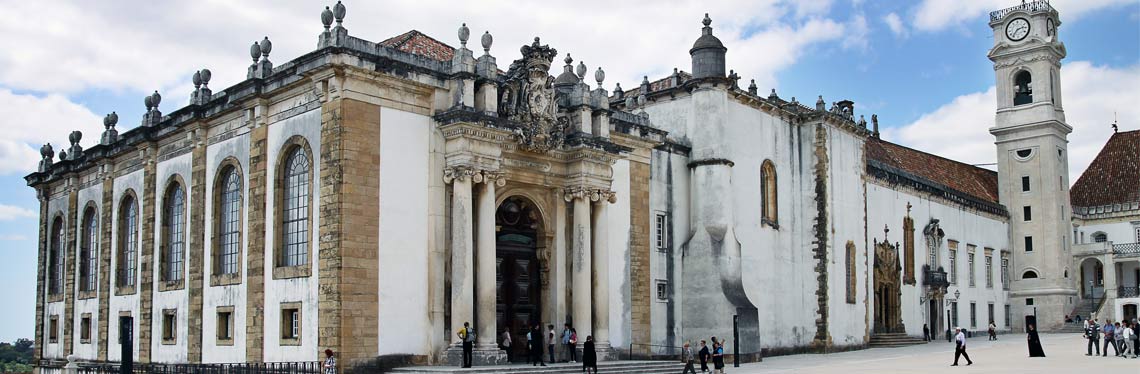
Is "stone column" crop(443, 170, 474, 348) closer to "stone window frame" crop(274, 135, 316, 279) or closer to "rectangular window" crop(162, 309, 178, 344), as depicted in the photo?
"stone window frame" crop(274, 135, 316, 279)

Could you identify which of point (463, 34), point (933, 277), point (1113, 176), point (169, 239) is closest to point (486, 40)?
point (463, 34)

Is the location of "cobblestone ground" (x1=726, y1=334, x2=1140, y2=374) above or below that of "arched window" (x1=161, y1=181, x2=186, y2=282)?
below

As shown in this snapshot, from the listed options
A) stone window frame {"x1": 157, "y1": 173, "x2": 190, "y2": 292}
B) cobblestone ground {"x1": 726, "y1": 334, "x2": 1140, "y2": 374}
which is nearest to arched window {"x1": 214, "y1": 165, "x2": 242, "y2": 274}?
stone window frame {"x1": 157, "y1": 173, "x2": 190, "y2": 292}

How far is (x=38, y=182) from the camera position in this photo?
40.2 meters

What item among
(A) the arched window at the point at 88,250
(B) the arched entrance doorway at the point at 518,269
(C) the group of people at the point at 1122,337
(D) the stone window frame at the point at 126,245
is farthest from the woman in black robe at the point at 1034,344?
(A) the arched window at the point at 88,250

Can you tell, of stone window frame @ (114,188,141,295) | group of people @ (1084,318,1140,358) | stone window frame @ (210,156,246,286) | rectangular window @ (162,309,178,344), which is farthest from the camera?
stone window frame @ (114,188,141,295)

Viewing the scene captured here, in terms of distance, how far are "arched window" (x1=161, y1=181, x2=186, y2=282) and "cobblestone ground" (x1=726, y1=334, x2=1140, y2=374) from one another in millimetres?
15122

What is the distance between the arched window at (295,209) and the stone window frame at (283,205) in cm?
2

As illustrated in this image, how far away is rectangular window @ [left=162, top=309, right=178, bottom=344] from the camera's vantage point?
1169 inches

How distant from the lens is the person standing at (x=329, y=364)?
22609mm

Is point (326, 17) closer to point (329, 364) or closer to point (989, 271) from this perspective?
point (329, 364)

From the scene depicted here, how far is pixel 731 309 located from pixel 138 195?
1771 centimetres

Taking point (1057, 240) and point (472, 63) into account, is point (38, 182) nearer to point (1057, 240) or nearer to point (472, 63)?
point (472, 63)

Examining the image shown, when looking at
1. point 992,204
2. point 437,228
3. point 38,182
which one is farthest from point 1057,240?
point 38,182
